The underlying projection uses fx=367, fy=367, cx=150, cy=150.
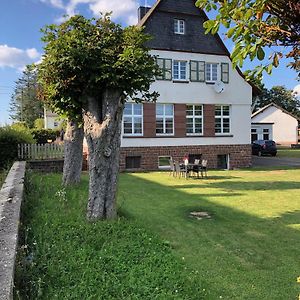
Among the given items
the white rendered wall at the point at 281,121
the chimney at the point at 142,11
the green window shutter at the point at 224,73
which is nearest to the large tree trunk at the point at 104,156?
the green window shutter at the point at 224,73

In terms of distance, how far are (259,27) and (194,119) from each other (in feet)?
70.2

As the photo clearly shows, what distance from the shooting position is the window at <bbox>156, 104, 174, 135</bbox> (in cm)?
2289

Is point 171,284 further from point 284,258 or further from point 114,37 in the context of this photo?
point 114,37

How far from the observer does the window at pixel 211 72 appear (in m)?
24.0

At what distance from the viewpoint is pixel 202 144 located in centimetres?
2370

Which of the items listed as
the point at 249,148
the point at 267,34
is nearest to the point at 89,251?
the point at 267,34

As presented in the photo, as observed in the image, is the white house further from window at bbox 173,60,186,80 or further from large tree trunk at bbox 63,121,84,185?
large tree trunk at bbox 63,121,84,185

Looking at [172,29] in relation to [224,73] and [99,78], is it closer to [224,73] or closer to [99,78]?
[224,73]

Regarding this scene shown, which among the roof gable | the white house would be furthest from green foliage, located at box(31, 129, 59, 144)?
the roof gable

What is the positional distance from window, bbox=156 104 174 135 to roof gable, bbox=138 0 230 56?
362 cm

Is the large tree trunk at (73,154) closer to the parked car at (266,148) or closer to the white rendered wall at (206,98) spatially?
the white rendered wall at (206,98)

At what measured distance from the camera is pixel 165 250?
6.03 metres

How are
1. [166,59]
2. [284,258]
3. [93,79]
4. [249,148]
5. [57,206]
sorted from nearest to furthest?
[284,258]
[93,79]
[57,206]
[166,59]
[249,148]

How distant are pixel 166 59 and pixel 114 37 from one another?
1577cm
